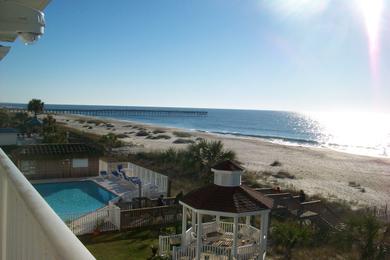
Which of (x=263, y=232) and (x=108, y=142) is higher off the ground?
(x=263, y=232)

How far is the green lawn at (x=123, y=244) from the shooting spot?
11250mm

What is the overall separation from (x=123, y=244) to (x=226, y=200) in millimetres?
4217

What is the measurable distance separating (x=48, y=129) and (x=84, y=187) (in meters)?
13.7

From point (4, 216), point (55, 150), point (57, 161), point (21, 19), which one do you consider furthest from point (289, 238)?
point (55, 150)

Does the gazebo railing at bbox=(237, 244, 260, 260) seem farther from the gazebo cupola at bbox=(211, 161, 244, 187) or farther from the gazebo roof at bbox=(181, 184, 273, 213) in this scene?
the gazebo cupola at bbox=(211, 161, 244, 187)

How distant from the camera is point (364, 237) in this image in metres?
12.2

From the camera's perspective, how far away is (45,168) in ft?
70.2

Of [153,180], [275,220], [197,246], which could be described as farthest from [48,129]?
[197,246]

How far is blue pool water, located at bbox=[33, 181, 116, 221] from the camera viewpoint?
57.2ft

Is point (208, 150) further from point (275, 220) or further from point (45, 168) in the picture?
point (45, 168)

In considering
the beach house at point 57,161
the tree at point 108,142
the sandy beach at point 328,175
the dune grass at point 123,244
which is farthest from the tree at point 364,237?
the tree at point 108,142

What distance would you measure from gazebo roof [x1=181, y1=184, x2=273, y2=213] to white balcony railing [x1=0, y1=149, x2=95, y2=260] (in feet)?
24.9

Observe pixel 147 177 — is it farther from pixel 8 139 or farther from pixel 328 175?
pixel 328 175

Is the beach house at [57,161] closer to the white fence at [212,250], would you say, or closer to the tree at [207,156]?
the tree at [207,156]
